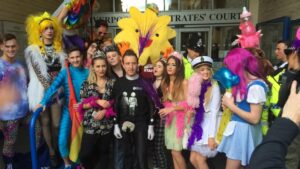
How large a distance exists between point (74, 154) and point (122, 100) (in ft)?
3.32

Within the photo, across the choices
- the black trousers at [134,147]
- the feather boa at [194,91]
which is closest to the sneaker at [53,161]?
the black trousers at [134,147]

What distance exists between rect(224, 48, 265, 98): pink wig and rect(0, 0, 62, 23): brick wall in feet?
18.7

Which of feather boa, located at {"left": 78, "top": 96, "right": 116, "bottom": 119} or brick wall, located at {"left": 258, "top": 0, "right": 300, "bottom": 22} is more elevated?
brick wall, located at {"left": 258, "top": 0, "right": 300, "bottom": 22}

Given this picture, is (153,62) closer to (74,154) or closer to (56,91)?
(56,91)

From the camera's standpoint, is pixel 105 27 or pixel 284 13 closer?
pixel 105 27

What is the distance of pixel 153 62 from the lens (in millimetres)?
3738

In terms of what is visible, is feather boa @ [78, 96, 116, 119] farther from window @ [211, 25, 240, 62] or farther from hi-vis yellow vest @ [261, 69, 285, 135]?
window @ [211, 25, 240, 62]

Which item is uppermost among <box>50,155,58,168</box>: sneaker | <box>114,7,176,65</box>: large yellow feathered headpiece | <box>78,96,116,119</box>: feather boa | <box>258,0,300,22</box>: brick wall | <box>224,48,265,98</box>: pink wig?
<box>258,0,300,22</box>: brick wall

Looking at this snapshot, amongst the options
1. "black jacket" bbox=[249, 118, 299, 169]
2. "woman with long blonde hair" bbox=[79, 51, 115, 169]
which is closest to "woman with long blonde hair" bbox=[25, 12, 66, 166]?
"woman with long blonde hair" bbox=[79, 51, 115, 169]

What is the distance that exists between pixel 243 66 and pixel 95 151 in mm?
1957

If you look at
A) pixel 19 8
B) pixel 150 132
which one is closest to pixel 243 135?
pixel 150 132

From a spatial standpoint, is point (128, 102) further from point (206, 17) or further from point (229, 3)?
point (229, 3)

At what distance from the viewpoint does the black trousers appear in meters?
3.19

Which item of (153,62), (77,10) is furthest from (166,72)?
(77,10)
